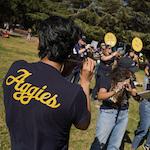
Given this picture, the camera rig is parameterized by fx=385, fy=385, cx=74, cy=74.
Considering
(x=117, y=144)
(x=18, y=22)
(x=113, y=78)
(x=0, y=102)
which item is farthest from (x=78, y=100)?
(x=18, y=22)

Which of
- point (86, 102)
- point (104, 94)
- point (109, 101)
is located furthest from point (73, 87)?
point (109, 101)

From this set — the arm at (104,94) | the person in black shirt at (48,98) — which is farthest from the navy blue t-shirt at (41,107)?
the arm at (104,94)

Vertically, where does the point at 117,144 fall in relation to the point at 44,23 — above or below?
below

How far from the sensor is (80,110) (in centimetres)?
244

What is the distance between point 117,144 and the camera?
5.58 meters

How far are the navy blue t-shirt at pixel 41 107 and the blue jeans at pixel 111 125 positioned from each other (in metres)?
2.75

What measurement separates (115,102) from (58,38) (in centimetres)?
296

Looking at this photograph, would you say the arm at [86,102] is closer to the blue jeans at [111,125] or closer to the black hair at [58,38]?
the black hair at [58,38]

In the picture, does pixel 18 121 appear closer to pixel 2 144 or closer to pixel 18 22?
pixel 2 144

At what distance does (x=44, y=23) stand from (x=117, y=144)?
3430mm

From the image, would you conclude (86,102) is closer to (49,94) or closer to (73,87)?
(73,87)

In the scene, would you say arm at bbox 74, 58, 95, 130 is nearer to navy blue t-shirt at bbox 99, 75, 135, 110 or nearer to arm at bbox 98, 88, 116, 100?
arm at bbox 98, 88, 116, 100

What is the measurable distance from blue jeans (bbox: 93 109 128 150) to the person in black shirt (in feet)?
9.03

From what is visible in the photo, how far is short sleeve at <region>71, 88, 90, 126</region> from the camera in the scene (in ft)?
7.91
